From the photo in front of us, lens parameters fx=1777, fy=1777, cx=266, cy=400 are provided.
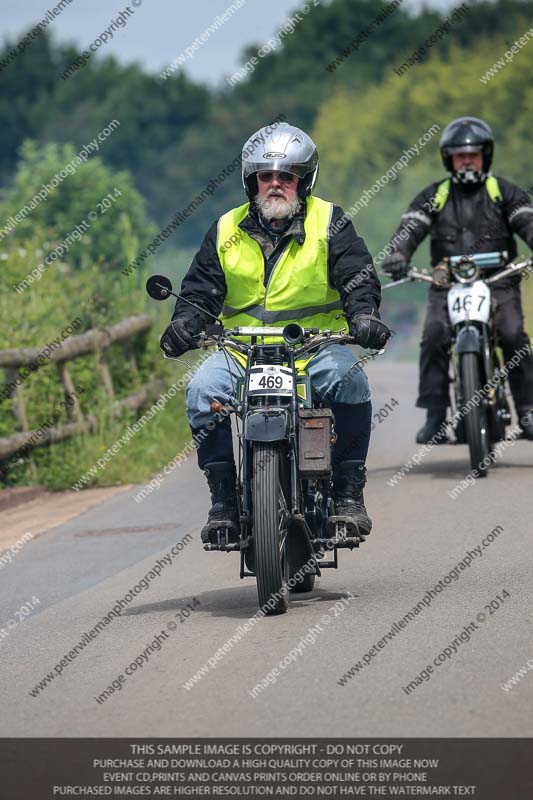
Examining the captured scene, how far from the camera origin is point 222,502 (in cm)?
779

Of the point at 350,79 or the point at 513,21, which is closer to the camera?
the point at 513,21

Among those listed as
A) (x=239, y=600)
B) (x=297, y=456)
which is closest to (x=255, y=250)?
(x=297, y=456)

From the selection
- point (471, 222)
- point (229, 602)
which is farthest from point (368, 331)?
point (471, 222)

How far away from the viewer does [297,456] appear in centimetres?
750

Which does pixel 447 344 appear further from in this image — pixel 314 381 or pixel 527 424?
pixel 314 381

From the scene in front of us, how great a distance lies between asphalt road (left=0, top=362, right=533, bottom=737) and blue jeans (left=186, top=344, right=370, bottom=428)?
920mm

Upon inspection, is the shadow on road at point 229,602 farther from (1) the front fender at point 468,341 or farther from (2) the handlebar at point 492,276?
(2) the handlebar at point 492,276

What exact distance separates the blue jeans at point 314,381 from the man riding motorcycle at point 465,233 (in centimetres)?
461

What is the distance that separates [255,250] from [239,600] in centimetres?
167

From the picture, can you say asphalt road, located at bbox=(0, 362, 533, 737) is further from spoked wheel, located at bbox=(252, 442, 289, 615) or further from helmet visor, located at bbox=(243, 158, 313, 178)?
helmet visor, located at bbox=(243, 158, 313, 178)

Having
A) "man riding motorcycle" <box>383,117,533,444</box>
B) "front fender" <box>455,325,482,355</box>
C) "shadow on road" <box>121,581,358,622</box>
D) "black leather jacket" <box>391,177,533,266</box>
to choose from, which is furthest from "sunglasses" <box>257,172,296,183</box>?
"black leather jacket" <box>391,177,533,266</box>

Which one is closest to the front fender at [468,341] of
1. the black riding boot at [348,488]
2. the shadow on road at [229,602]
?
the shadow on road at [229,602]
